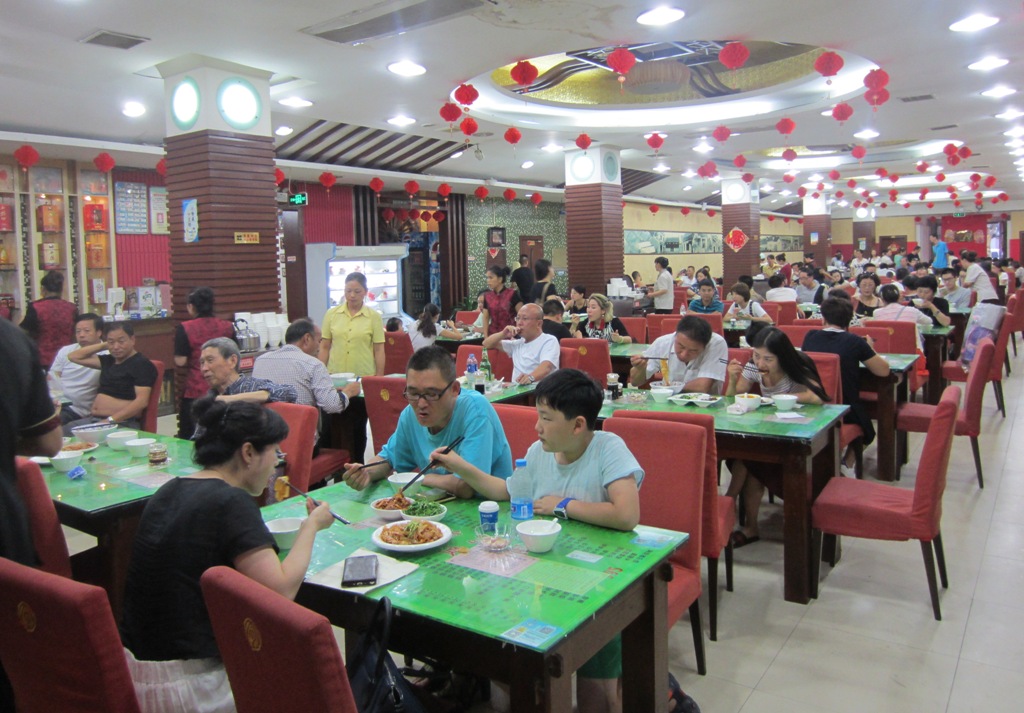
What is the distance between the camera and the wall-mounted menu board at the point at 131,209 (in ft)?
31.3

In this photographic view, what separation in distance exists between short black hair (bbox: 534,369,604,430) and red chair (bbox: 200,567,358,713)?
43.4 inches

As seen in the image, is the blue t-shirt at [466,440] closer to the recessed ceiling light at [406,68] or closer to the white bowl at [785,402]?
the white bowl at [785,402]

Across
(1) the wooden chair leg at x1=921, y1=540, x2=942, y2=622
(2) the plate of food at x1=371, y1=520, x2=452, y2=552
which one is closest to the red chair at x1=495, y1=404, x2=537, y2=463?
(2) the plate of food at x1=371, y1=520, x2=452, y2=552

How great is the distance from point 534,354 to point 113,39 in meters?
3.78

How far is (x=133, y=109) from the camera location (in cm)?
768

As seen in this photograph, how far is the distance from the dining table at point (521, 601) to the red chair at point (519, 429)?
0.59 metres

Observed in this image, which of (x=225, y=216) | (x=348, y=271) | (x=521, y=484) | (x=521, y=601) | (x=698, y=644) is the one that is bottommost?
(x=698, y=644)

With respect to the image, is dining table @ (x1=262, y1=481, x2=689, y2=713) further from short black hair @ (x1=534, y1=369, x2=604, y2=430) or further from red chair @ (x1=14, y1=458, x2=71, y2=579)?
red chair @ (x1=14, y1=458, x2=71, y2=579)

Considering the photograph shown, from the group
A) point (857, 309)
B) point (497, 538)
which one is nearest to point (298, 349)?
point (497, 538)

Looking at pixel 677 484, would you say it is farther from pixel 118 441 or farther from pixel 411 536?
pixel 118 441

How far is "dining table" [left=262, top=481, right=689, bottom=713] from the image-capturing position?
5.34 ft

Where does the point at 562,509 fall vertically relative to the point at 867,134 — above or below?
below

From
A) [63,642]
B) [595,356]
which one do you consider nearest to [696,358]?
[595,356]

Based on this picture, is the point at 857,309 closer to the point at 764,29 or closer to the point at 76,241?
the point at 764,29
